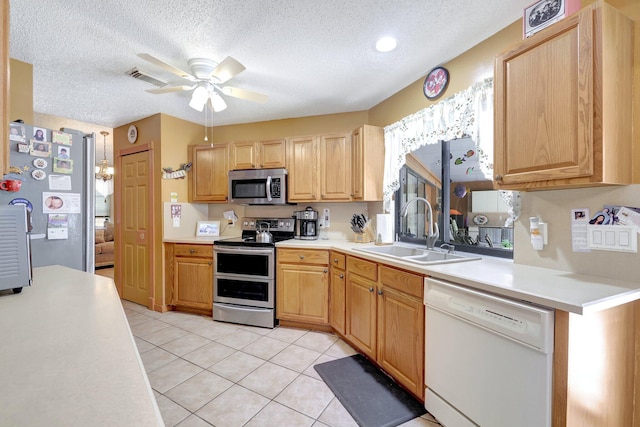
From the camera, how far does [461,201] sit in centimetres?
229

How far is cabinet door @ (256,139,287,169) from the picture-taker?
330cm

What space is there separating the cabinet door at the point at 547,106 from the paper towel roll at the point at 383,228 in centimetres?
133

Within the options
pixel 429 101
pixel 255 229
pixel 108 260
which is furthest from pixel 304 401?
pixel 108 260

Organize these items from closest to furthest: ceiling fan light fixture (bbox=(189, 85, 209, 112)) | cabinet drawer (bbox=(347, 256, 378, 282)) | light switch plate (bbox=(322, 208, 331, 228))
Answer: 1. cabinet drawer (bbox=(347, 256, 378, 282))
2. ceiling fan light fixture (bbox=(189, 85, 209, 112))
3. light switch plate (bbox=(322, 208, 331, 228))

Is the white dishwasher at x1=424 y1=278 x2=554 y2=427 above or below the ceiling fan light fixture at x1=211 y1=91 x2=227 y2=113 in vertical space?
below

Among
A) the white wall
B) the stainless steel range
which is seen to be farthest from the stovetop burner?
the white wall

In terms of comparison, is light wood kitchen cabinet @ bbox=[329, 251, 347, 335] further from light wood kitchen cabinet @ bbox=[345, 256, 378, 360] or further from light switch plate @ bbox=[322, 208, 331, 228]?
light switch plate @ bbox=[322, 208, 331, 228]

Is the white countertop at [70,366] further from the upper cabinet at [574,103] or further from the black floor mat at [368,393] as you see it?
the upper cabinet at [574,103]

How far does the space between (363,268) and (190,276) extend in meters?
2.15

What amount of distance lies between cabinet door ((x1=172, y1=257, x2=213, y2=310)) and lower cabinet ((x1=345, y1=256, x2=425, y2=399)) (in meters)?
1.68

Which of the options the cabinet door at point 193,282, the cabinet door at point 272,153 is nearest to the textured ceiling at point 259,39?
the cabinet door at point 272,153

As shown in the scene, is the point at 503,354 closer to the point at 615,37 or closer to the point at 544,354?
the point at 544,354

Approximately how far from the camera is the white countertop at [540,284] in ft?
3.40

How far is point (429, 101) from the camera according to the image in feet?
7.72
